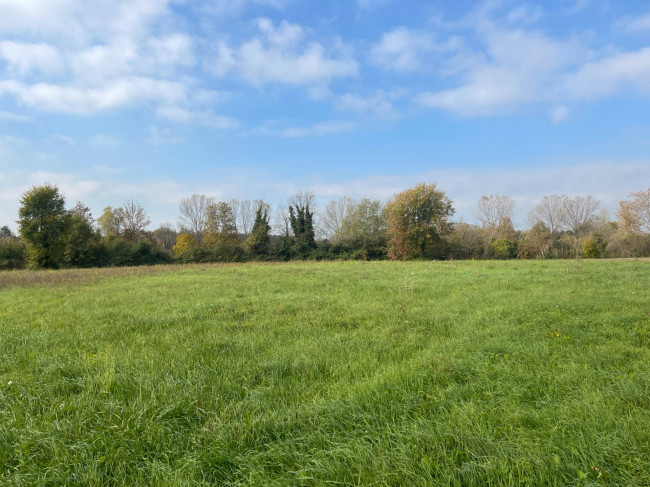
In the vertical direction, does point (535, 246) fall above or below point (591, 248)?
above

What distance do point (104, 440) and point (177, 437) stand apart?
0.54 metres

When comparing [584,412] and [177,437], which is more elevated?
[584,412]

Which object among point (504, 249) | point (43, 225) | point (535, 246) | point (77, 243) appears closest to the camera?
point (43, 225)

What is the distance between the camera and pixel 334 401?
2.91m

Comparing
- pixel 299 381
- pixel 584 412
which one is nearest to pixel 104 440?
pixel 299 381

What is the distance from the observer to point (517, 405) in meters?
2.76

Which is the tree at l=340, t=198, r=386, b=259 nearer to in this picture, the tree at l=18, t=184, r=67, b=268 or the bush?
the bush

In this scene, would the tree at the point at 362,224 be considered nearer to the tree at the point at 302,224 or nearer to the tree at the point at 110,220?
the tree at the point at 302,224

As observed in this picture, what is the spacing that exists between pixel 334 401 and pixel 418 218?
99.5 ft

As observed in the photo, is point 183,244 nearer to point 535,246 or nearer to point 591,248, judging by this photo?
point 535,246

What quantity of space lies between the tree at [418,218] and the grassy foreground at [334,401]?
24.7 m

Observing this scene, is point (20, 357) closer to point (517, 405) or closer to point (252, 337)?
point (252, 337)

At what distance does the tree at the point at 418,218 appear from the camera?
101 ft

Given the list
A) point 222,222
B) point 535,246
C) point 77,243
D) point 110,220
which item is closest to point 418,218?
point 535,246
